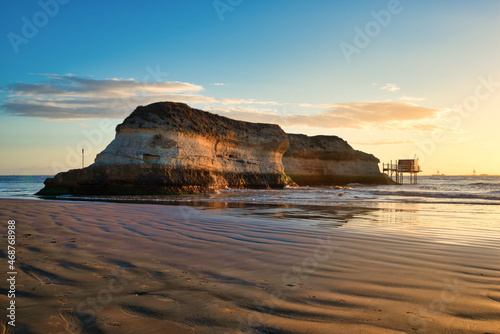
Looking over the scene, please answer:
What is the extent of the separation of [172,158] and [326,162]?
32.8 m

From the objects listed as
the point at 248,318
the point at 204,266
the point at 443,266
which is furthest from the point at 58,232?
the point at 443,266

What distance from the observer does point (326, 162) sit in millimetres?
53094

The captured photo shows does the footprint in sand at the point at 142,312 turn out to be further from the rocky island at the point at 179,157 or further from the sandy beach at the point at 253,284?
the rocky island at the point at 179,157

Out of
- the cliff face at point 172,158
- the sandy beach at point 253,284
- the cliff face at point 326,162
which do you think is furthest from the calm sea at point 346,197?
the cliff face at point 326,162

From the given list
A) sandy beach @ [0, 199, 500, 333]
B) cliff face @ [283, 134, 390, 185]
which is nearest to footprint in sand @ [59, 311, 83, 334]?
sandy beach @ [0, 199, 500, 333]

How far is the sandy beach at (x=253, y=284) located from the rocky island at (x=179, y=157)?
18.0 m

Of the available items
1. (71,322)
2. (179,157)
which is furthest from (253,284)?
(179,157)

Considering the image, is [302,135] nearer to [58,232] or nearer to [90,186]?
[90,186]

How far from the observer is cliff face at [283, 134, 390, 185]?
5112 cm

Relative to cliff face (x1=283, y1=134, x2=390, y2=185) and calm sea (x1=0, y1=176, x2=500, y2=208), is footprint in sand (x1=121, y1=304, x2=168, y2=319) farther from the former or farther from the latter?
cliff face (x1=283, y1=134, x2=390, y2=185)

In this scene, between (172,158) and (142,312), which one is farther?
(172,158)

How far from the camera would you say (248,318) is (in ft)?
7.07

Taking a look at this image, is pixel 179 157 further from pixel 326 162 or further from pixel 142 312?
pixel 326 162

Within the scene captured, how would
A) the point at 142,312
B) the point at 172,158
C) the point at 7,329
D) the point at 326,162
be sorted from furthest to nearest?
the point at 326,162 → the point at 172,158 → the point at 142,312 → the point at 7,329
